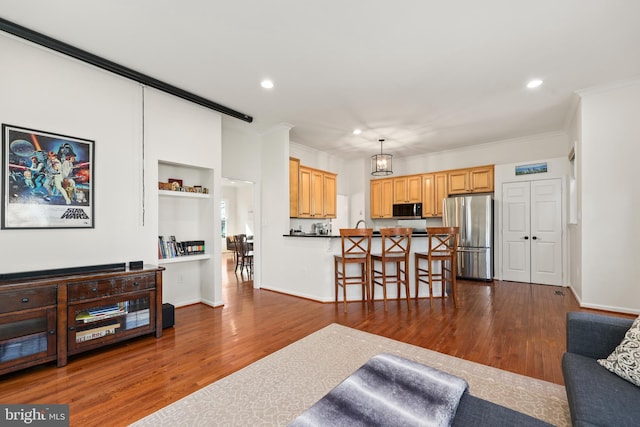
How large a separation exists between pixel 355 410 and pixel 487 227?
5604 millimetres

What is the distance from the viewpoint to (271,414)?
1.80 metres

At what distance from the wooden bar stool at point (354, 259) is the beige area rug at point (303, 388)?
4.28 feet

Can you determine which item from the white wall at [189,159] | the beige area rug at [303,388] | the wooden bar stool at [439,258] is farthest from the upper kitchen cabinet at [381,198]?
the beige area rug at [303,388]

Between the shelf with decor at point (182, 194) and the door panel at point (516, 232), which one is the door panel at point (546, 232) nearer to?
the door panel at point (516, 232)

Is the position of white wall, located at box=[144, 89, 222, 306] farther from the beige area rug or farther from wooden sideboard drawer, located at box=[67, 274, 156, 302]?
the beige area rug

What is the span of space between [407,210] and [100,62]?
6231 mm

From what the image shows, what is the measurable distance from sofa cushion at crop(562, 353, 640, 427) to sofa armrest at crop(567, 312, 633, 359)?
0.12m

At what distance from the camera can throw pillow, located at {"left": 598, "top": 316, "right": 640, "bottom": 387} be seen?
53.7 inches

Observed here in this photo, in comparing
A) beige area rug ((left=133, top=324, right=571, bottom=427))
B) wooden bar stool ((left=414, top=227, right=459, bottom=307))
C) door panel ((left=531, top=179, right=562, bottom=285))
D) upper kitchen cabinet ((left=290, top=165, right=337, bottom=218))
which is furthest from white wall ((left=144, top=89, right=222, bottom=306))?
door panel ((left=531, top=179, right=562, bottom=285))

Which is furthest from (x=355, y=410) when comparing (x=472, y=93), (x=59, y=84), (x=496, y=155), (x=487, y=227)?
(x=496, y=155)

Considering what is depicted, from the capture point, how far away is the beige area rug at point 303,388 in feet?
5.83

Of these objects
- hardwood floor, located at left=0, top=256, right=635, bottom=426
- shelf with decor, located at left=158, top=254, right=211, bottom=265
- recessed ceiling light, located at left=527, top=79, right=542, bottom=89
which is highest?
recessed ceiling light, located at left=527, top=79, right=542, bottom=89

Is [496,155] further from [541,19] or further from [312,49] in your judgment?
[312,49]

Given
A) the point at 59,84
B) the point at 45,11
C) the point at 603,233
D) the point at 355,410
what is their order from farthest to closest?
1. the point at 603,233
2. the point at 59,84
3. the point at 45,11
4. the point at 355,410
